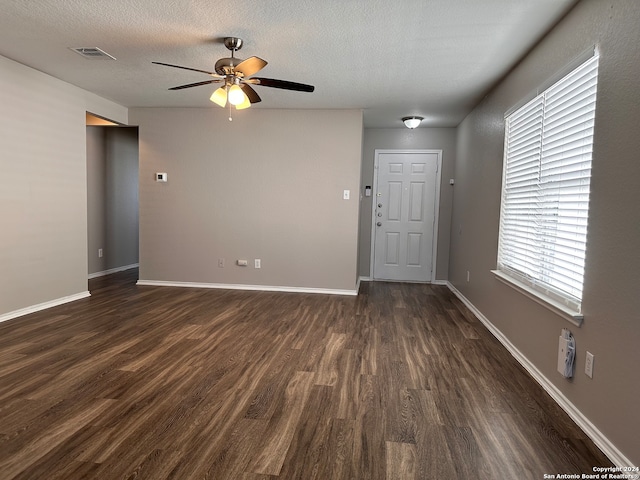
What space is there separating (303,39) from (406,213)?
12.3ft

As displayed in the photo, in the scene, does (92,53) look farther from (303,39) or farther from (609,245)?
(609,245)

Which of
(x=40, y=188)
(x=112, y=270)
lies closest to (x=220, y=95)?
(x=40, y=188)

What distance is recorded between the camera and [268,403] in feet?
7.31

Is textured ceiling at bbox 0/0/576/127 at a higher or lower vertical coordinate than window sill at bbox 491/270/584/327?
higher

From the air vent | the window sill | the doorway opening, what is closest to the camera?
the window sill

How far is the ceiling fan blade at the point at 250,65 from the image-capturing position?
2.77 metres

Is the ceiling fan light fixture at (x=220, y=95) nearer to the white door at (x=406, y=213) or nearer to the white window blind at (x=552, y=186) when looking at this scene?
the white window blind at (x=552, y=186)

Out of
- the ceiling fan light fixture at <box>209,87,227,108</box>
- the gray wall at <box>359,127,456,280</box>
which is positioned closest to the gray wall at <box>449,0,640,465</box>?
the ceiling fan light fixture at <box>209,87,227,108</box>

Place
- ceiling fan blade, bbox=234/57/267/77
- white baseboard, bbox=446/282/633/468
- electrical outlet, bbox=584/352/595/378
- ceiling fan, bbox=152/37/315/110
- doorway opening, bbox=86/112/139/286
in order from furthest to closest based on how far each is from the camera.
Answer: doorway opening, bbox=86/112/139/286
ceiling fan, bbox=152/37/315/110
ceiling fan blade, bbox=234/57/267/77
electrical outlet, bbox=584/352/595/378
white baseboard, bbox=446/282/633/468

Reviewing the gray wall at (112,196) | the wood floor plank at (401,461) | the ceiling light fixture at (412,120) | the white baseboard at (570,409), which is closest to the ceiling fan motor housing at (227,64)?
the wood floor plank at (401,461)

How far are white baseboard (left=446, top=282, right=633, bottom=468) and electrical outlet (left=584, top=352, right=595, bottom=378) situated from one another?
0.75ft

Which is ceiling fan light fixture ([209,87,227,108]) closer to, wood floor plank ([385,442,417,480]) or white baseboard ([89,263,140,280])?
wood floor plank ([385,442,417,480])

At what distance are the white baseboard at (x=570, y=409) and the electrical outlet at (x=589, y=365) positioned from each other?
23cm

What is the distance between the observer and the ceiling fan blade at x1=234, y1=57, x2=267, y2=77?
2766 millimetres
